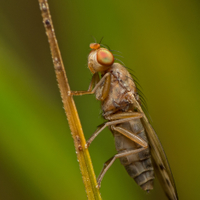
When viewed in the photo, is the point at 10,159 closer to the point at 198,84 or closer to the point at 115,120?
the point at 115,120

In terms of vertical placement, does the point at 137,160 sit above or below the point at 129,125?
below

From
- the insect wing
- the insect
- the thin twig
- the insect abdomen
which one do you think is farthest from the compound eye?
the thin twig

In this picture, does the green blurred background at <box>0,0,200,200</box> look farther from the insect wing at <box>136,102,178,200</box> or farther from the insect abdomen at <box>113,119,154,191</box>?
the insect wing at <box>136,102,178,200</box>

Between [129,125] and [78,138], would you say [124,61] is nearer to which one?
[129,125]

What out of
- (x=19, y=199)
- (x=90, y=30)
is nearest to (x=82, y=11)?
(x=90, y=30)

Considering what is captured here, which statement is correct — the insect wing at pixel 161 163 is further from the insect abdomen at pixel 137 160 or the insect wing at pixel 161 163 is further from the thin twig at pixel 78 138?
the thin twig at pixel 78 138

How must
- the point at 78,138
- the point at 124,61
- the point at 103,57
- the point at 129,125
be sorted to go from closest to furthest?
1. the point at 78,138
2. the point at 103,57
3. the point at 129,125
4. the point at 124,61

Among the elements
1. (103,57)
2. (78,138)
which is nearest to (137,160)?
(103,57)
